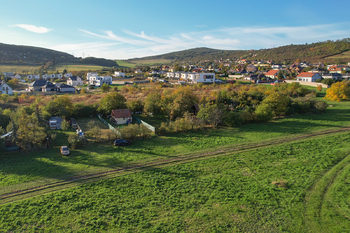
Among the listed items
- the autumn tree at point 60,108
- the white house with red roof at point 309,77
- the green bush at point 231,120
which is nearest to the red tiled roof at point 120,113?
the autumn tree at point 60,108

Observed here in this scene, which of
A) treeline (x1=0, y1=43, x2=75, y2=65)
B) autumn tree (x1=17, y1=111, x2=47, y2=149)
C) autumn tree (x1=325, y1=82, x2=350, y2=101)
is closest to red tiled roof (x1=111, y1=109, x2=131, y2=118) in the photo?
autumn tree (x1=17, y1=111, x2=47, y2=149)

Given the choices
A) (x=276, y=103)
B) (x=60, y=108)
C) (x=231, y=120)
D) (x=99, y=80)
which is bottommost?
(x=231, y=120)

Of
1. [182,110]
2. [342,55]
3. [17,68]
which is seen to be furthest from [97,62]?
[342,55]

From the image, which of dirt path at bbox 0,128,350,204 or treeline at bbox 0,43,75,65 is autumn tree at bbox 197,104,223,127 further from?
treeline at bbox 0,43,75,65

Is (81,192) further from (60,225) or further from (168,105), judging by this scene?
(168,105)

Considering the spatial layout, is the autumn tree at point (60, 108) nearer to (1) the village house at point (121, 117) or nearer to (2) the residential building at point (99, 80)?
(1) the village house at point (121, 117)

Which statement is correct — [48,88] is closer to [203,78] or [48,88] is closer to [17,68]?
[203,78]

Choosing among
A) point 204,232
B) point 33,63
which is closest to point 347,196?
point 204,232
